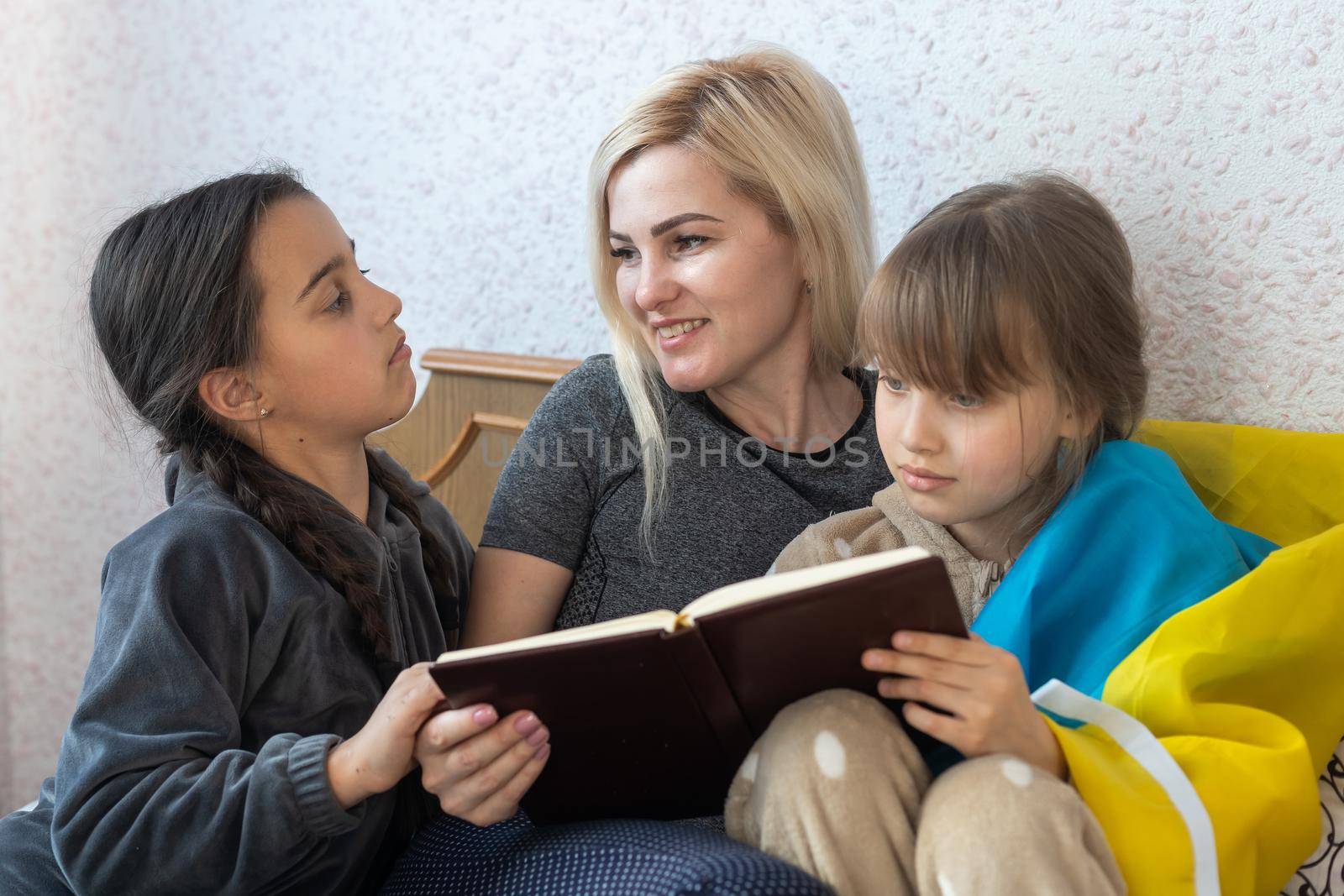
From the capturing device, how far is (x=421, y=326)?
1.82m

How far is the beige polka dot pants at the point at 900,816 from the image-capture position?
2.30 feet

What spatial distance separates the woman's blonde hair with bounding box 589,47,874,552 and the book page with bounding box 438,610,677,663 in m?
0.47

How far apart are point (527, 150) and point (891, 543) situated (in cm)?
85

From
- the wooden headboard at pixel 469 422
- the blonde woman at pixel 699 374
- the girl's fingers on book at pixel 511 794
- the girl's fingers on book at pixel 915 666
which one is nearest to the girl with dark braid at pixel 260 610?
the girl's fingers on book at pixel 511 794

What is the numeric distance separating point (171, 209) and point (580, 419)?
467 millimetres

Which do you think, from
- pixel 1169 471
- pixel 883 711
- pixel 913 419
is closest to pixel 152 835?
pixel 883 711

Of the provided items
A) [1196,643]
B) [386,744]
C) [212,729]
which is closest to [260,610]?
[212,729]

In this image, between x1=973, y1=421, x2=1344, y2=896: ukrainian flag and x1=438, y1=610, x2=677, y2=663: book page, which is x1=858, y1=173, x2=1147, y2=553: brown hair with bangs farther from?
x1=438, y1=610, x2=677, y2=663: book page

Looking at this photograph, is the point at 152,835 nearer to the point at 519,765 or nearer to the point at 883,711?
the point at 519,765

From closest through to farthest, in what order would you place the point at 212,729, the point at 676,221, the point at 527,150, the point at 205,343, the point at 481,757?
the point at 481,757
the point at 212,729
the point at 205,343
the point at 676,221
the point at 527,150

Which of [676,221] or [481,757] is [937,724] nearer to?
[481,757]

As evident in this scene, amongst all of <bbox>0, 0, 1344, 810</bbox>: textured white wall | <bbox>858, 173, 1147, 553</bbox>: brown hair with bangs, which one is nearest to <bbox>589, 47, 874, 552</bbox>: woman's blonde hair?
<bbox>0, 0, 1344, 810</bbox>: textured white wall

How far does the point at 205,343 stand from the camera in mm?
1078

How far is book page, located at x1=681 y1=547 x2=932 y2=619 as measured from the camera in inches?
28.7
